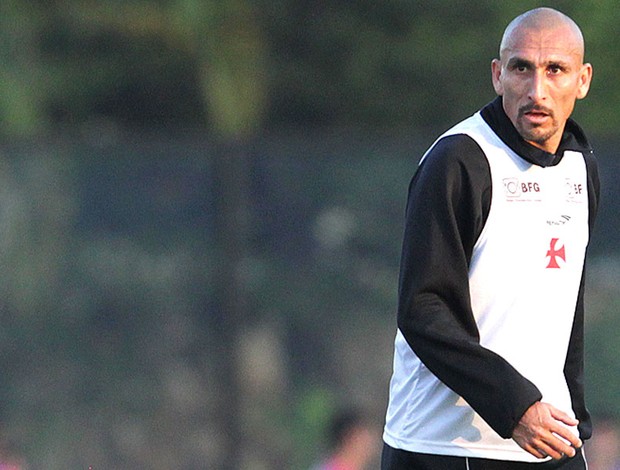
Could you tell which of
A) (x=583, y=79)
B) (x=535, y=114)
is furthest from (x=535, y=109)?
(x=583, y=79)

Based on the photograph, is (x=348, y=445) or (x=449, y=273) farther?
(x=348, y=445)

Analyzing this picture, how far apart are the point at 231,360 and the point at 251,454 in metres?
0.55

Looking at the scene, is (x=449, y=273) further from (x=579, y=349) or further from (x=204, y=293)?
(x=204, y=293)

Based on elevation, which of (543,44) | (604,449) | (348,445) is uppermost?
(543,44)

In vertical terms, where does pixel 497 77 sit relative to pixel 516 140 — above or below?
above

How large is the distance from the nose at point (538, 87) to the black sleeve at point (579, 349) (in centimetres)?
30

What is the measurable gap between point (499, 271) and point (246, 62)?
8435 millimetres

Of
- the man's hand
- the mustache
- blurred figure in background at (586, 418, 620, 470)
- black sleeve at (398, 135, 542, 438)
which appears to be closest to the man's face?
the mustache

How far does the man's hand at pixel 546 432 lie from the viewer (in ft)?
12.3

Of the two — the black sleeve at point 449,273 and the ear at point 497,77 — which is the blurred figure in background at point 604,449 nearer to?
the ear at point 497,77

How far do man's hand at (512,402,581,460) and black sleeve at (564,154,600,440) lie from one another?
51cm

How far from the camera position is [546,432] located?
376cm

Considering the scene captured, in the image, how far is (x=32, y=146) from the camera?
9484mm

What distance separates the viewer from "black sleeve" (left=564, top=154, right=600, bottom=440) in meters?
4.28
